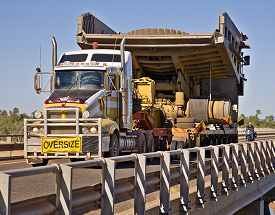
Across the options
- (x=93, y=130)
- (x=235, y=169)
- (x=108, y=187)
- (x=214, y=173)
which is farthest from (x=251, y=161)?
(x=108, y=187)

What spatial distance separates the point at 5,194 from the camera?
4.41 metres

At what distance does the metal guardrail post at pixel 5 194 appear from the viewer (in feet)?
14.4

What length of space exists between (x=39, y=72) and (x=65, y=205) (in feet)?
36.6

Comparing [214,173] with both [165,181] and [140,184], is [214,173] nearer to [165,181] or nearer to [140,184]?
[165,181]

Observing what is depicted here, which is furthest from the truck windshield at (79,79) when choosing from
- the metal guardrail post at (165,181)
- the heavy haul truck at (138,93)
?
the metal guardrail post at (165,181)

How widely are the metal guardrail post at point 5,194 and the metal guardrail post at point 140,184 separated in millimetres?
2938

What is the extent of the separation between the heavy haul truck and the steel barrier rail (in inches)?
137

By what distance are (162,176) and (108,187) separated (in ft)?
6.80

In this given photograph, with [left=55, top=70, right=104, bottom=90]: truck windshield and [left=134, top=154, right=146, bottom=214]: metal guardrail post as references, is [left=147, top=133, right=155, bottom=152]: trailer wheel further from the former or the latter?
[left=134, top=154, right=146, bottom=214]: metal guardrail post

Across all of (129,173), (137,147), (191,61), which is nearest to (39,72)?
(137,147)

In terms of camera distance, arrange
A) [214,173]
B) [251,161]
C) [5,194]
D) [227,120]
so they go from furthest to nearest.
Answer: [227,120], [251,161], [214,173], [5,194]

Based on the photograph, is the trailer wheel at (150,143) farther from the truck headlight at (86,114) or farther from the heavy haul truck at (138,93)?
the truck headlight at (86,114)

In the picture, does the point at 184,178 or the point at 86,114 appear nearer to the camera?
the point at 184,178

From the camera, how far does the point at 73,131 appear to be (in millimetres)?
14680
